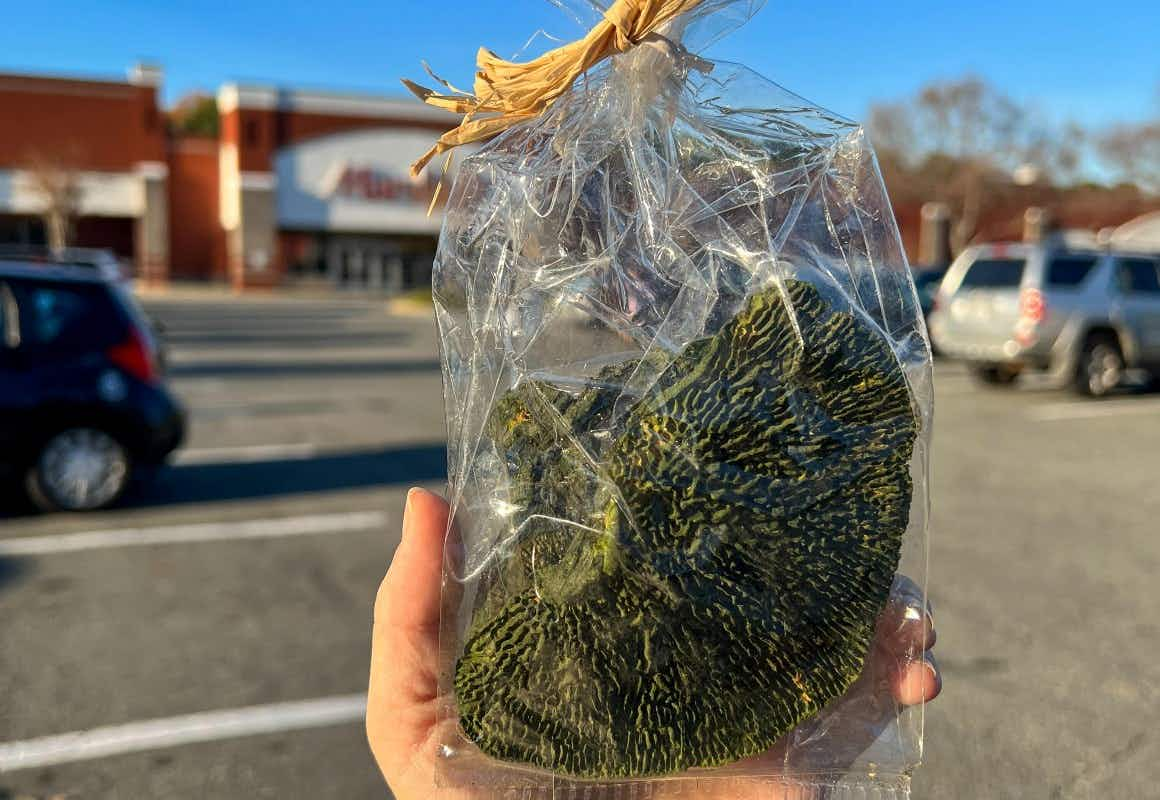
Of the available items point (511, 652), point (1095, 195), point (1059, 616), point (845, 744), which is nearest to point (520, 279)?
point (511, 652)

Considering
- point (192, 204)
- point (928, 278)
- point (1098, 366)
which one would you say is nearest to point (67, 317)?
point (1098, 366)

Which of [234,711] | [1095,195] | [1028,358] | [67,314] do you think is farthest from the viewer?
[1095,195]

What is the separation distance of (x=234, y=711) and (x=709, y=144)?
3.28m

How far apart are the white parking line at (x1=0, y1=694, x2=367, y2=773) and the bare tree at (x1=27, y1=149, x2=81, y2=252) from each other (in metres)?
36.0

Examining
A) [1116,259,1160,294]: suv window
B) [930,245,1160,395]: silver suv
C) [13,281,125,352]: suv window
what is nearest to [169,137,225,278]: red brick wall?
[930,245,1160,395]: silver suv

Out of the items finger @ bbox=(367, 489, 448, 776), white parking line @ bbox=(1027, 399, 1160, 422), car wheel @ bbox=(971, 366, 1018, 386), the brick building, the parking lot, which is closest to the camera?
finger @ bbox=(367, 489, 448, 776)

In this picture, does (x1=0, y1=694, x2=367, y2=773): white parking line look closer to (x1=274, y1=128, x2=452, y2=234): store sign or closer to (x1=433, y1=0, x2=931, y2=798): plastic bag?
(x1=433, y1=0, x2=931, y2=798): plastic bag

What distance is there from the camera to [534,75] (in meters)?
1.31

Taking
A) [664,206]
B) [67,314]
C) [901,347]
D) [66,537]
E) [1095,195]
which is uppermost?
[1095,195]

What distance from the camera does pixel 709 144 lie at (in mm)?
1368

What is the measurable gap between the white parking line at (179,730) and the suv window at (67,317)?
141 inches

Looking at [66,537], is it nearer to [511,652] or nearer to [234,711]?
[234,711]

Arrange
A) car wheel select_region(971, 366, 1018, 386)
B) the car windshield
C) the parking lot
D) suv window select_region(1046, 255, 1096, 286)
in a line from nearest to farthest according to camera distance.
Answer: the parking lot
suv window select_region(1046, 255, 1096, 286)
car wheel select_region(971, 366, 1018, 386)
the car windshield

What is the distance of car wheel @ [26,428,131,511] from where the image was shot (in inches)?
253
